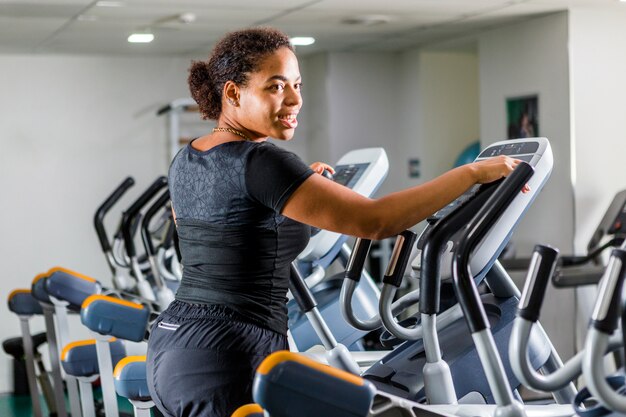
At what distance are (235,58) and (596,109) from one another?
4.18 metres

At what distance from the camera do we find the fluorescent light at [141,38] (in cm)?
610

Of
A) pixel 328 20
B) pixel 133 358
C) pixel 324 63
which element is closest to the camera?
pixel 133 358

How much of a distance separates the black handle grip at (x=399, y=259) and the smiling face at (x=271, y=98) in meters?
0.55

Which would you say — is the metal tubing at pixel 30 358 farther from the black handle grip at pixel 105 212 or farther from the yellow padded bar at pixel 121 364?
the yellow padded bar at pixel 121 364

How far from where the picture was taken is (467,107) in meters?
7.57

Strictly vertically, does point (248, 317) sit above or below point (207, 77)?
below

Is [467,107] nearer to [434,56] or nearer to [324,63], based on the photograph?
[434,56]

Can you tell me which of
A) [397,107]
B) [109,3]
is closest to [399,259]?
[109,3]

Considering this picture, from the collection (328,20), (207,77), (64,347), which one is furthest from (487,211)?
(328,20)

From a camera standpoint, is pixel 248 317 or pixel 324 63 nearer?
pixel 248 317

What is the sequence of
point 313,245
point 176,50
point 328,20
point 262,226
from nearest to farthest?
point 262,226
point 313,245
point 328,20
point 176,50

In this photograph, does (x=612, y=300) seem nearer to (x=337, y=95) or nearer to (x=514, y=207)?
(x=514, y=207)

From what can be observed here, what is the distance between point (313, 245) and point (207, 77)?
141 centimetres

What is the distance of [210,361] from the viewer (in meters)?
1.82
